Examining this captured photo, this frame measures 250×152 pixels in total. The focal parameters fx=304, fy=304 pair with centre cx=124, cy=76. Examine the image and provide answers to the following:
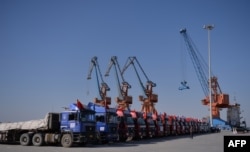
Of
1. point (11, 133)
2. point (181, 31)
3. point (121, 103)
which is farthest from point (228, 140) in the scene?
point (181, 31)

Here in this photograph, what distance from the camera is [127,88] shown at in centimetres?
7219

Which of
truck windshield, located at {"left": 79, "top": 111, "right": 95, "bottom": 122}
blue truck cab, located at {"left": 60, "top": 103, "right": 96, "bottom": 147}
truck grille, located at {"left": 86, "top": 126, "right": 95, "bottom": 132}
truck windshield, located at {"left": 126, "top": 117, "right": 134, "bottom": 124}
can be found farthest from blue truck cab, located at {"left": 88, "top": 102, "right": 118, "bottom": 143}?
truck windshield, located at {"left": 126, "top": 117, "right": 134, "bottom": 124}

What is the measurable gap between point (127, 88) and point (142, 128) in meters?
42.6

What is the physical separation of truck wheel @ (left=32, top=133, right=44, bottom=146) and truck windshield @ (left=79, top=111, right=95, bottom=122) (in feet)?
11.1

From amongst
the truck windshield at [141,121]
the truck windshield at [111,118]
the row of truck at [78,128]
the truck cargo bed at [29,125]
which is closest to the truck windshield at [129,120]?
the row of truck at [78,128]

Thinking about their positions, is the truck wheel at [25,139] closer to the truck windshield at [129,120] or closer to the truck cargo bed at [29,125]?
the truck cargo bed at [29,125]

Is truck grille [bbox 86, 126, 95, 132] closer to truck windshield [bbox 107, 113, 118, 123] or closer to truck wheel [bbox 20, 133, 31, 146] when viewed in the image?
truck windshield [bbox 107, 113, 118, 123]

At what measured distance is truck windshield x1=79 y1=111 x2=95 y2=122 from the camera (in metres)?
20.6

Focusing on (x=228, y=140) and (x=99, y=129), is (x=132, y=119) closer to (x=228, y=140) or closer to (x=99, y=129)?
(x=99, y=129)

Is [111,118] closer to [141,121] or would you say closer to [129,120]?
[129,120]

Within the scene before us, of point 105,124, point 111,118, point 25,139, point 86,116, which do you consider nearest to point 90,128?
point 86,116

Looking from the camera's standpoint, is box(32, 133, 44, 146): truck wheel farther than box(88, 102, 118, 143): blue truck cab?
No

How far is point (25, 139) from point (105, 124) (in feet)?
19.5

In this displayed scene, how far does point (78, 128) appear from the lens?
790 inches
